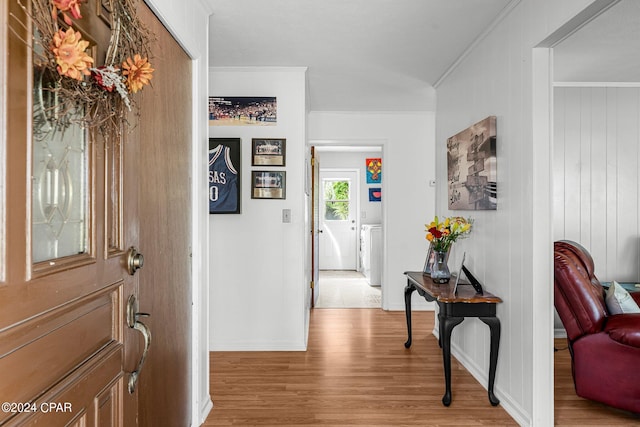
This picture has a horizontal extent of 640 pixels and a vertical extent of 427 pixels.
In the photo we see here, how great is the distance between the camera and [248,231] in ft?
11.6

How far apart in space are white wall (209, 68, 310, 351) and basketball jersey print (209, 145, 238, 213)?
8 cm

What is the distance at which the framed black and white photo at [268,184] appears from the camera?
138 inches

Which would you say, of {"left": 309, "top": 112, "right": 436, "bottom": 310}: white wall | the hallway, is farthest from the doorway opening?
{"left": 309, "top": 112, "right": 436, "bottom": 310}: white wall

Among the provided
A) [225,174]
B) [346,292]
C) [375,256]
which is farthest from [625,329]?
[375,256]

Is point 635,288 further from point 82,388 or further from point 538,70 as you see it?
point 82,388

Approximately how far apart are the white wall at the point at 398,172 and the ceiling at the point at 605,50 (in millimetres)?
1673

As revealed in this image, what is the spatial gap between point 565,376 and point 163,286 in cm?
287

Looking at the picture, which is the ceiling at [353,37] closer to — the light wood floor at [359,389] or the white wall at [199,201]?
the white wall at [199,201]

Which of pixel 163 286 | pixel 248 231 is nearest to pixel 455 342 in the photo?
pixel 248 231

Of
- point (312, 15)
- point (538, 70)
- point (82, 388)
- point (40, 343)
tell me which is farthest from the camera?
point (312, 15)

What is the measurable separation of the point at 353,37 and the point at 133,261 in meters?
2.20

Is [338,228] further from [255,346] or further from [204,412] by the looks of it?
[204,412]

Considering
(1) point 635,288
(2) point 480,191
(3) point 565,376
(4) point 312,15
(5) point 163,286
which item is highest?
(4) point 312,15

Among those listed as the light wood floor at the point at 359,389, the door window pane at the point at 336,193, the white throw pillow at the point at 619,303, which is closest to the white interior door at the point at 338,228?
the door window pane at the point at 336,193
